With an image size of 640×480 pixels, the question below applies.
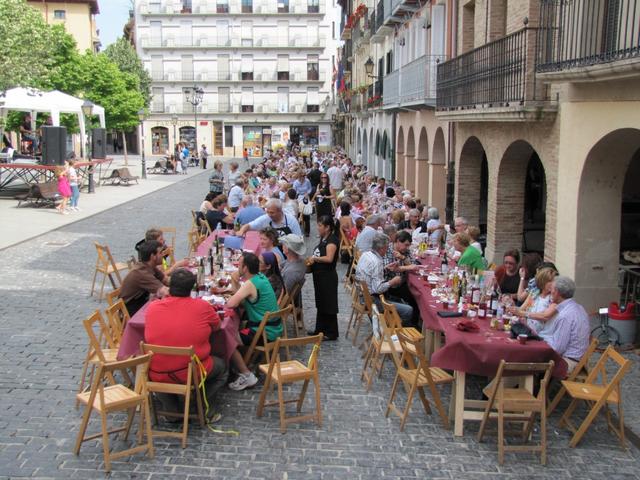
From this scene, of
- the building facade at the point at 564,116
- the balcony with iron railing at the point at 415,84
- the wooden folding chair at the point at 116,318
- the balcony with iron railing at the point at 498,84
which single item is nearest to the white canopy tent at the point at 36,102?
the balcony with iron railing at the point at 415,84

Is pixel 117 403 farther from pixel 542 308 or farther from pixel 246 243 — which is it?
pixel 246 243

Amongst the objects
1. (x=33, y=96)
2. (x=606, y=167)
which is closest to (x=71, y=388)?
(x=606, y=167)

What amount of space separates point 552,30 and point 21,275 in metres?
10.2

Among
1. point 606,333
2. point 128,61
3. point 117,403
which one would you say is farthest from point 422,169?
point 128,61

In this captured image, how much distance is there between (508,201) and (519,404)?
26.0ft

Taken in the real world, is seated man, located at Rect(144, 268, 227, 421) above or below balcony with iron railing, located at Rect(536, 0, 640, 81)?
below

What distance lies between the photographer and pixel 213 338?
7625mm

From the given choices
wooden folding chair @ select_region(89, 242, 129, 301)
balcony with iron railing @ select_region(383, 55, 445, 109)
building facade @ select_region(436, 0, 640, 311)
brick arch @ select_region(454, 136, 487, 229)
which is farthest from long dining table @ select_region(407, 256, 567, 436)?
balcony with iron railing @ select_region(383, 55, 445, 109)

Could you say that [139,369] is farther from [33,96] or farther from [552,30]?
[33,96]

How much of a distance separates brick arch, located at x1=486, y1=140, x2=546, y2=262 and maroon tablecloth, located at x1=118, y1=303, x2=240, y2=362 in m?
7.61

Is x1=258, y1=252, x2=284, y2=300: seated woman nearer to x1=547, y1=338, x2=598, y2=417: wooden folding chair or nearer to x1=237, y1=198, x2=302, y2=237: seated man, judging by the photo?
x1=237, y1=198, x2=302, y2=237: seated man

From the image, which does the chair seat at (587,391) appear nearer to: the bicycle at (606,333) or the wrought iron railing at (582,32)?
the bicycle at (606,333)

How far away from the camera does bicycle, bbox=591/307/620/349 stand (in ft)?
32.4

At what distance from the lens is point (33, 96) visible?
27.4 m
